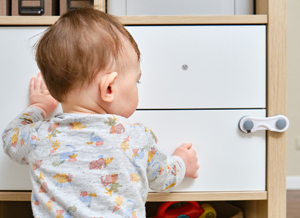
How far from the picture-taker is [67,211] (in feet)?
1.66

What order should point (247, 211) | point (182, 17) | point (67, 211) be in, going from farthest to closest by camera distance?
point (247, 211) < point (182, 17) < point (67, 211)

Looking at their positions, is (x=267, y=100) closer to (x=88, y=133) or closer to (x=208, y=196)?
(x=208, y=196)

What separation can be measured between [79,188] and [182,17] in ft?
1.58

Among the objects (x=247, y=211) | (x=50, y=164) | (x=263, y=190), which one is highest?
(x=50, y=164)

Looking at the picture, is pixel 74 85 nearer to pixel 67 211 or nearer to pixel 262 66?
pixel 67 211

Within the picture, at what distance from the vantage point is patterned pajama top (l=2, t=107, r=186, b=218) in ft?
1.65

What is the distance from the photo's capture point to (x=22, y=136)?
0.56 metres

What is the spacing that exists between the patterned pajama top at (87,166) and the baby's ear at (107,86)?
37mm

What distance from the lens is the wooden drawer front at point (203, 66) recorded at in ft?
2.29

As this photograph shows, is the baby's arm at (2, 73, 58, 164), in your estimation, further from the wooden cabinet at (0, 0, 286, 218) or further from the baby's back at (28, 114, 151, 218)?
the wooden cabinet at (0, 0, 286, 218)

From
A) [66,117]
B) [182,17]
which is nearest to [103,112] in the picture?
[66,117]

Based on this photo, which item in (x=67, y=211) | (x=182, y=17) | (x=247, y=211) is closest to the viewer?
(x=67, y=211)

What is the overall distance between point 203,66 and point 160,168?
29 centimetres

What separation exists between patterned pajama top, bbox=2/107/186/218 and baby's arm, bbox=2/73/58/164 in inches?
0.5
